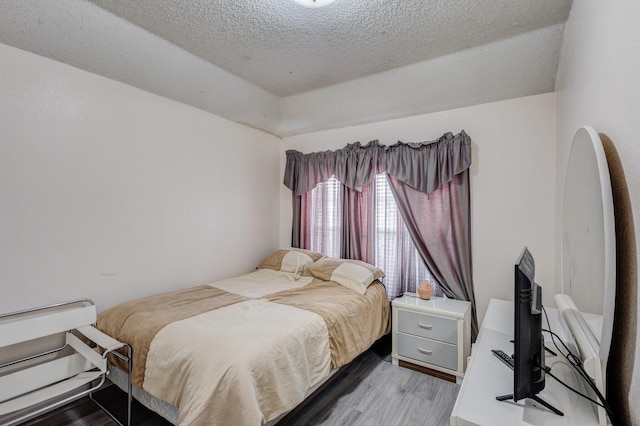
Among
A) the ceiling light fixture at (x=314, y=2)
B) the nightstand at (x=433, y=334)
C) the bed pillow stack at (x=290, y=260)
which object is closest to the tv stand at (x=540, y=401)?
the nightstand at (x=433, y=334)

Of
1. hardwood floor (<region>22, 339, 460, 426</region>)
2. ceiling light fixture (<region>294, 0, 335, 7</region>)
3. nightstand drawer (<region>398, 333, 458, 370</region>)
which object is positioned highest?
ceiling light fixture (<region>294, 0, 335, 7</region>)

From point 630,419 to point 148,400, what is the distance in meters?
2.25

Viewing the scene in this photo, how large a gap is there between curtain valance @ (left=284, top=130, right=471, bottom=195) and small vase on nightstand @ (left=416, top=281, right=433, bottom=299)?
87cm

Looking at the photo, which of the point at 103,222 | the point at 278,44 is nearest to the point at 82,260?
the point at 103,222

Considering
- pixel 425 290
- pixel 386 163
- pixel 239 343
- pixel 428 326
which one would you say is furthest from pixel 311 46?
pixel 428 326

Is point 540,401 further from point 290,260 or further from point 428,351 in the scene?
point 290,260

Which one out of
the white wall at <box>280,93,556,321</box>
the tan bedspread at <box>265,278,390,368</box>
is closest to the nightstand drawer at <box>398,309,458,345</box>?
the tan bedspread at <box>265,278,390,368</box>

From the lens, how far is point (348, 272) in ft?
9.52

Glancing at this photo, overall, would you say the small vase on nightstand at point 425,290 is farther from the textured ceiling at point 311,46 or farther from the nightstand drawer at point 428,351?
the textured ceiling at point 311,46

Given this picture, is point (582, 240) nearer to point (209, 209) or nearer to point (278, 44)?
point (278, 44)

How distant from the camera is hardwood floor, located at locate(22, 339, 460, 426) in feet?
6.40

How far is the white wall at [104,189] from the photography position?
1936 mm

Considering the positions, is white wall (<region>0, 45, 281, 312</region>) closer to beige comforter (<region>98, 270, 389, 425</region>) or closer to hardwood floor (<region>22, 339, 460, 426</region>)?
beige comforter (<region>98, 270, 389, 425</region>)

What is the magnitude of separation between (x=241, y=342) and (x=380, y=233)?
2001mm
